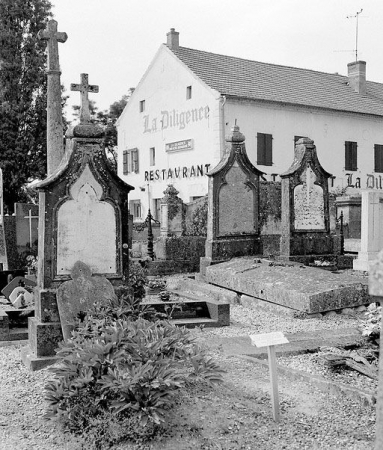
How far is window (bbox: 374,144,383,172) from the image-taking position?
1078 inches

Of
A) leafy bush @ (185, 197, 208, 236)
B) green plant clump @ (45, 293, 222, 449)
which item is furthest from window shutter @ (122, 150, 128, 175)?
green plant clump @ (45, 293, 222, 449)

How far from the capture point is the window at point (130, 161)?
2764 centimetres

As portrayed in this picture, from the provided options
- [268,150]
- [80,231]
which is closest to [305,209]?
[80,231]

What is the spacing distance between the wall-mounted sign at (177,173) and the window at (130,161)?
959 millimetres

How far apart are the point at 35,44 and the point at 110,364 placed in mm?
27425

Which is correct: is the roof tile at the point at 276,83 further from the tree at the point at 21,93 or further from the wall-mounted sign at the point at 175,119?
the tree at the point at 21,93

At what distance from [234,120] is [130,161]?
23.0 ft

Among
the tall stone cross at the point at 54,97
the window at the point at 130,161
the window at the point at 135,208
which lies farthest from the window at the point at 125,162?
the tall stone cross at the point at 54,97

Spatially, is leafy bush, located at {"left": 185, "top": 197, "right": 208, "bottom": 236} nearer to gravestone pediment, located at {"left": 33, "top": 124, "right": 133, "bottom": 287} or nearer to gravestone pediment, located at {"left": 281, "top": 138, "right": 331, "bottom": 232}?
gravestone pediment, located at {"left": 281, "top": 138, "right": 331, "bottom": 232}

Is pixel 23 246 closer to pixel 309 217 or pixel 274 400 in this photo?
pixel 309 217

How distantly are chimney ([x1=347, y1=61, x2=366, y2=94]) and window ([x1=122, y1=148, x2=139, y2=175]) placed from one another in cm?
1097

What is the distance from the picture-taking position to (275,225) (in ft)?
47.6

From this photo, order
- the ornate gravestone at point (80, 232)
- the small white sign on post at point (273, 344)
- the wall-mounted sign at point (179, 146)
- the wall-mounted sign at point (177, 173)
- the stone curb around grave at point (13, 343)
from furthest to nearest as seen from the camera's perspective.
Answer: the wall-mounted sign at point (179, 146)
the wall-mounted sign at point (177, 173)
the stone curb around grave at point (13, 343)
the ornate gravestone at point (80, 232)
the small white sign on post at point (273, 344)

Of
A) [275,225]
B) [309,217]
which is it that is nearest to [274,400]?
[309,217]
